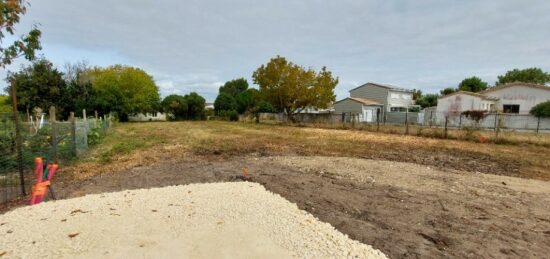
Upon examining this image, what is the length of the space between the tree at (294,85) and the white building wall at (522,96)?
14.2m

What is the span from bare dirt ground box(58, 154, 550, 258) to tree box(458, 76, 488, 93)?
4625 centimetres

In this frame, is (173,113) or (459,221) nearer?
(459,221)

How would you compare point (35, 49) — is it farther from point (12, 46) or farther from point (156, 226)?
point (156, 226)

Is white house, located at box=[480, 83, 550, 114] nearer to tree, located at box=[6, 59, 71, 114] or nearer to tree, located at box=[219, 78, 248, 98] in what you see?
tree, located at box=[6, 59, 71, 114]

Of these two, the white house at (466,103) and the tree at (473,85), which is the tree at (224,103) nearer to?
the white house at (466,103)

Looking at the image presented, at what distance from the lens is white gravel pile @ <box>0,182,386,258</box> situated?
Answer: 282cm

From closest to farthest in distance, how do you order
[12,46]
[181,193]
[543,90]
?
[181,193], [12,46], [543,90]

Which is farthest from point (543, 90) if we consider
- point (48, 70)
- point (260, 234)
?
point (48, 70)

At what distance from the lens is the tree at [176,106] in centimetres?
4066

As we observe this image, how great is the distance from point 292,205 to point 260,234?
1033mm

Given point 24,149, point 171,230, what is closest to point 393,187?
point 171,230

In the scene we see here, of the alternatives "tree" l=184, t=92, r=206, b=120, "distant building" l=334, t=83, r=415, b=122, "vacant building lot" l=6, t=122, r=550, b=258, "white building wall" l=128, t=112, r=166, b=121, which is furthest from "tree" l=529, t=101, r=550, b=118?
"white building wall" l=128, t=112, r=166, b=121

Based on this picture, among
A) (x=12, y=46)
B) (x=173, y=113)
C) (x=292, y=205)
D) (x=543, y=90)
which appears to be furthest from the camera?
(x=173, y=113)

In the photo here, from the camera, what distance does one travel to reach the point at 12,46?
4914mm
